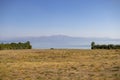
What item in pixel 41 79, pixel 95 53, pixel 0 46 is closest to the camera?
pixel 41 79

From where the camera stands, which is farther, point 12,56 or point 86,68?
point 12,56

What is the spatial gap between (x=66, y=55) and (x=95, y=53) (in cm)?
301

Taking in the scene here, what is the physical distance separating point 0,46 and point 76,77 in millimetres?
23017

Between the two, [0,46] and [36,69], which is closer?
[36,69]

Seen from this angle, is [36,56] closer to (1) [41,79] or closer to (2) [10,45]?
(1) [41,79]

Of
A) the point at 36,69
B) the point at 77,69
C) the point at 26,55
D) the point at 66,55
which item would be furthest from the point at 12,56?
the point at 77,69

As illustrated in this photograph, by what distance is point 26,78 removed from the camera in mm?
13828

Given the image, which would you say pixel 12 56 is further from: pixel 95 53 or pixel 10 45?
pixel 10 45

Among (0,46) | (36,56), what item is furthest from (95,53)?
(0,46)

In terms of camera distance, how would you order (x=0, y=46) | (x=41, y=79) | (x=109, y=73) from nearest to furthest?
(x=41, y=79) < (x=109, y=73) < (x=0, y=46)

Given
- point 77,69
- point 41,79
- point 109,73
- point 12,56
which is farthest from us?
point 12,56

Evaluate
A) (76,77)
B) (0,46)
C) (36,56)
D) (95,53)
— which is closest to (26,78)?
(76,77)

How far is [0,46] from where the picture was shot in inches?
1373

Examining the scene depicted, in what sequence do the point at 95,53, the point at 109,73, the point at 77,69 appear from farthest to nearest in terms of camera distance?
1. the point at 95,53
2. the point at 77,69
3. the point at 109,73
